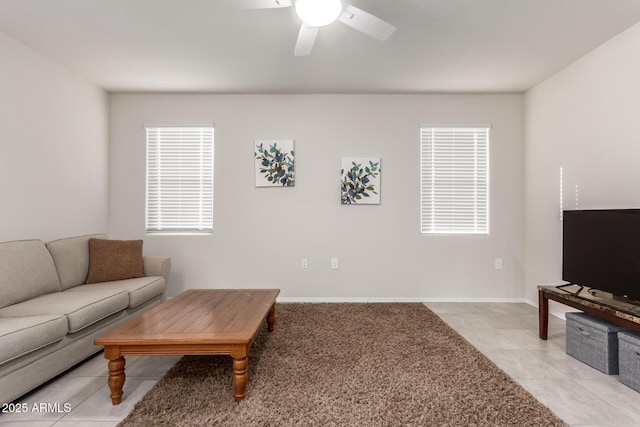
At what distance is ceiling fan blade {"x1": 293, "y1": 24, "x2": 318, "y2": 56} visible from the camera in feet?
7.19

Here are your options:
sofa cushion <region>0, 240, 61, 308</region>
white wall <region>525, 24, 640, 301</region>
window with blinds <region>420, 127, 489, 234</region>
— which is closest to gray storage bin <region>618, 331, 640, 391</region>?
white wall <region>525, 24, 640, 301</region>

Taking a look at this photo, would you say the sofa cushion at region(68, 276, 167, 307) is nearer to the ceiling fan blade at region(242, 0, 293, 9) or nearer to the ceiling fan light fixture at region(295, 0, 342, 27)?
the ceiling fan blade at region(242, 0, 293, 9)

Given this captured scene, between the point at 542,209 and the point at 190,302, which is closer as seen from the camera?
the point at 190,302

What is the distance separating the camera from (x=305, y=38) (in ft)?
7.55

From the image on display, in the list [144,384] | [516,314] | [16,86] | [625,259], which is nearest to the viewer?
[144,384]

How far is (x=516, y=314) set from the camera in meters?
3.60

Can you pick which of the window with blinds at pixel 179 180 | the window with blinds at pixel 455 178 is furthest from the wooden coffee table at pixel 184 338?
the window with blinds at pixel 455 178

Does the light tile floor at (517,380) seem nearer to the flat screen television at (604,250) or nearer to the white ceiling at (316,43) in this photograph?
the flat screen television at (604,250)

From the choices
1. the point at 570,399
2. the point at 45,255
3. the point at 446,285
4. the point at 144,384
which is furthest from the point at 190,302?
the point at 446,285

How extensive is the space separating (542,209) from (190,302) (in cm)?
396

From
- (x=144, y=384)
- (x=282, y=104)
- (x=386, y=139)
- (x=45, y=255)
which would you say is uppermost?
(x=282, y=104)

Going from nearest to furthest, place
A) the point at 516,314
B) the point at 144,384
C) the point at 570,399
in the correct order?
1. the point at 570,399
2. the point at 144,384
3. the point at 516,314

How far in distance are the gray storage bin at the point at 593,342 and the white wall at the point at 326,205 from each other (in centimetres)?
157

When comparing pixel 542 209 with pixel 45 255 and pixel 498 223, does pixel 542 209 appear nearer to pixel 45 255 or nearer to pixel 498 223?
pixel 498 223
